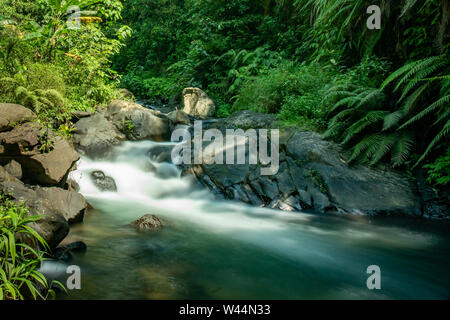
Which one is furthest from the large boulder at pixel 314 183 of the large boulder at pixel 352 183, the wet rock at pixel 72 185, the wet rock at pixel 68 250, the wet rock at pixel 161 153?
the wet rock at pixel 68 250

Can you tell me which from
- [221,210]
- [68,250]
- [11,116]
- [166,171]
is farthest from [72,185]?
[221,210]

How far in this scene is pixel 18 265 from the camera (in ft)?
8.54

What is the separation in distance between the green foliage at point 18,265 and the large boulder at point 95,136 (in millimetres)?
4114

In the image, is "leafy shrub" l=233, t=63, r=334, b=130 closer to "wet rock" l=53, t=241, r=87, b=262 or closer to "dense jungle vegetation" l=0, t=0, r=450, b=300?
"dense jungle vegetation" l=0, t=0, r=450, b=300

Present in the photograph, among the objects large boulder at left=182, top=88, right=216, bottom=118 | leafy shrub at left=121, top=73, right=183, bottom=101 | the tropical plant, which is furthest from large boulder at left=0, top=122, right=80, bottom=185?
leafy shrub at left=121, top=73, right=183, bottom=101

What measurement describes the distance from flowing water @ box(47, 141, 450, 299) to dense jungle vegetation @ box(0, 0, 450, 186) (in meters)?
1.50

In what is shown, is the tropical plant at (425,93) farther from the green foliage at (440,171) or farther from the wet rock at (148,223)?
the wet rock at (148,223)

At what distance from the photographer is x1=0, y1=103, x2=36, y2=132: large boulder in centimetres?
436

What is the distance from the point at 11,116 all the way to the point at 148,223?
2.38 metres

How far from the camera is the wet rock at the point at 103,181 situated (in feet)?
19.8

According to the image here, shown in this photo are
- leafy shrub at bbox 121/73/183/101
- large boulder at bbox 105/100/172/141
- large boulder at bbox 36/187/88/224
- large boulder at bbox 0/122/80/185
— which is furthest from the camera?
leafy shrub at bbox 121/73/183/101

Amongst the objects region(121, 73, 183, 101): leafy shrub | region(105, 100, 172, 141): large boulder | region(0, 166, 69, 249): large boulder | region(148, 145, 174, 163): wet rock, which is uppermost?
region(121, 73, 183, 101): leafy shrub
